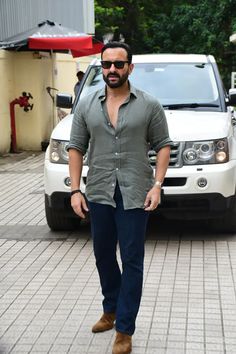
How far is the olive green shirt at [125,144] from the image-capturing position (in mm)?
3732

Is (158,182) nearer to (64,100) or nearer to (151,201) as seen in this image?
(151,201)

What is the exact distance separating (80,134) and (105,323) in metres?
1.34

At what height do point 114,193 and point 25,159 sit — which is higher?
point 114,193

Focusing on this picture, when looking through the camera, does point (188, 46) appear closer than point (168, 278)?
No

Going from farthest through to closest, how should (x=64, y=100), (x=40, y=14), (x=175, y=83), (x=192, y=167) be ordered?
1. (x=40, y=14)
2. (x=175, y=83)
3. (x=64, y=100)
4. (x=192, y=167)

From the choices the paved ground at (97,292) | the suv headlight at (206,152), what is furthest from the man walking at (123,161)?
the suv headlight at (206,152)

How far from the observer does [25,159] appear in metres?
13.8

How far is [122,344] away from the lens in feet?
12.7

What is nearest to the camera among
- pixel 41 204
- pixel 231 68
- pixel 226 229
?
pixel 226 229

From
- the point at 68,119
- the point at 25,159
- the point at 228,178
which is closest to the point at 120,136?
the point at 228,178

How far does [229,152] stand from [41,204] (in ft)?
11.0

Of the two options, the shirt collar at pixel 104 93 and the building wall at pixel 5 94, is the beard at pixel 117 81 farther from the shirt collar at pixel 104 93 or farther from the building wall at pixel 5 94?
the building wall at pixel 5 94

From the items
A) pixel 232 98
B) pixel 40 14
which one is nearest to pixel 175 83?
pixel 232 98

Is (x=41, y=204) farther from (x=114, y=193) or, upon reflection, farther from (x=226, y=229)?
(x=114, y=193)
